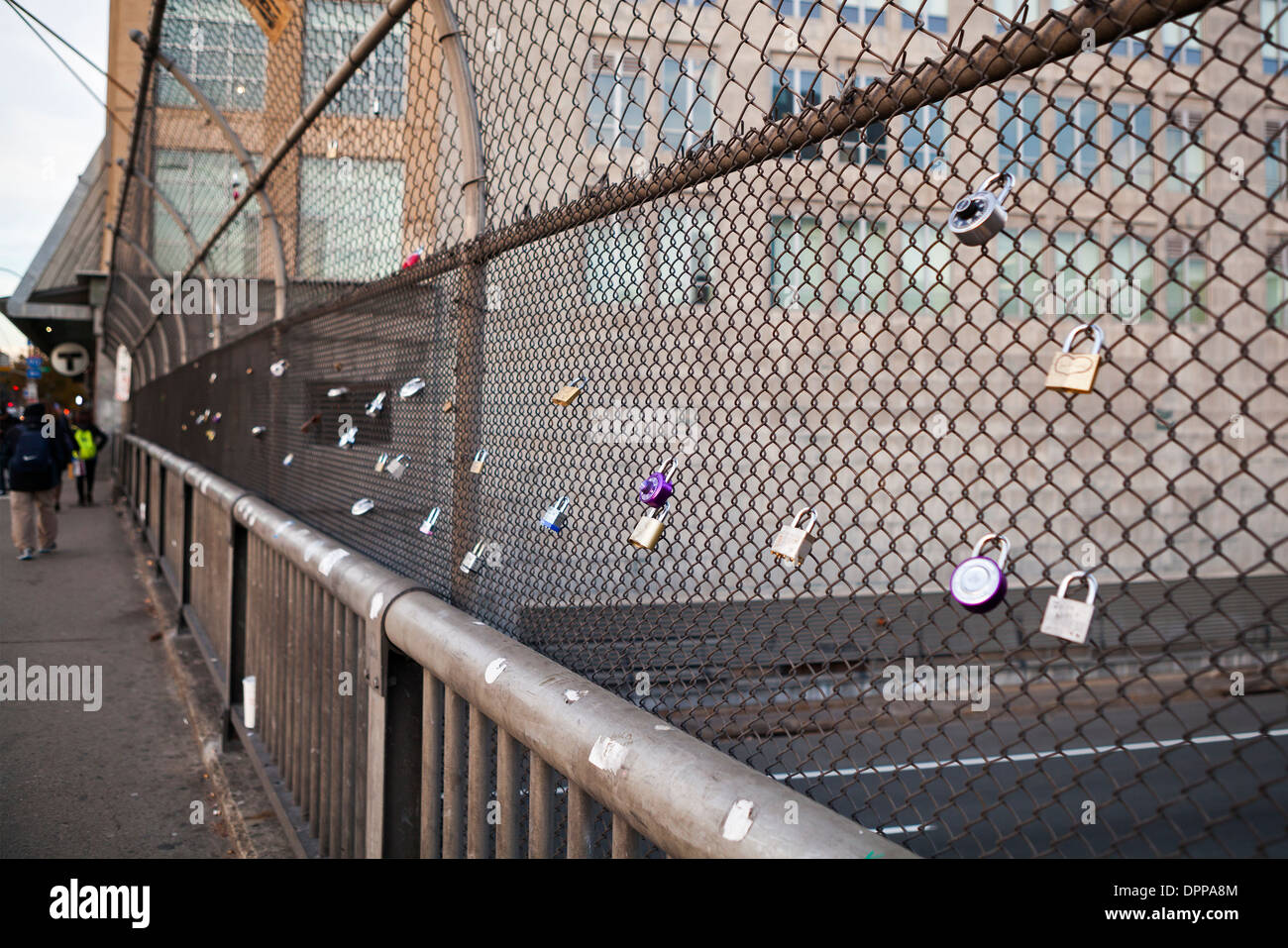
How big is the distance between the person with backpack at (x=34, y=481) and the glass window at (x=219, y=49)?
5277mm

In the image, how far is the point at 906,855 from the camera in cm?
123

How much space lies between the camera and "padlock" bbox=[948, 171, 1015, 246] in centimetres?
124

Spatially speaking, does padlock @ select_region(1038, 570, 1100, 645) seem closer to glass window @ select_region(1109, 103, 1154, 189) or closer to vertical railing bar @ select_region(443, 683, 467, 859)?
glass window @ select_region(1109, 103, 1154, 189)

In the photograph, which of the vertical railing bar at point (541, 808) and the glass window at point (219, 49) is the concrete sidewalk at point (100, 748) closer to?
the vertical railing bar at point (541, 808)

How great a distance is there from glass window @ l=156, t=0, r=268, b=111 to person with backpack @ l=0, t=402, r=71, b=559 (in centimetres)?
528

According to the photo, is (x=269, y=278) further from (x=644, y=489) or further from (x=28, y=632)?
(x=644, y=489)

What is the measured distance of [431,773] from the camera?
2.48m

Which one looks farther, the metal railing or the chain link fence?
the metal railing

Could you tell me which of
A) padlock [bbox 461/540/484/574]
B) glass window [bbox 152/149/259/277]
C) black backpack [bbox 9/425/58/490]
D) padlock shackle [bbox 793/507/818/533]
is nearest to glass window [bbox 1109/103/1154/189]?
padlock shackle [bbox 793/507/818/533]

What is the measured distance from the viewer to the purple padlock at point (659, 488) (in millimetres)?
1973

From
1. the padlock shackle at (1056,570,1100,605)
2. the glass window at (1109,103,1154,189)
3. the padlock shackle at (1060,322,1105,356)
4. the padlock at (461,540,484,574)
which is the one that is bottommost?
the padlock at (461,540,484,574)

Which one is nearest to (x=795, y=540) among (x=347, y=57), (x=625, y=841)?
(x=625, y=841)

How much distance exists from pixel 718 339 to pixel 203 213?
942 cm

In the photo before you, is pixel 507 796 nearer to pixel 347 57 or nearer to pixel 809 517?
pixel 809 517
